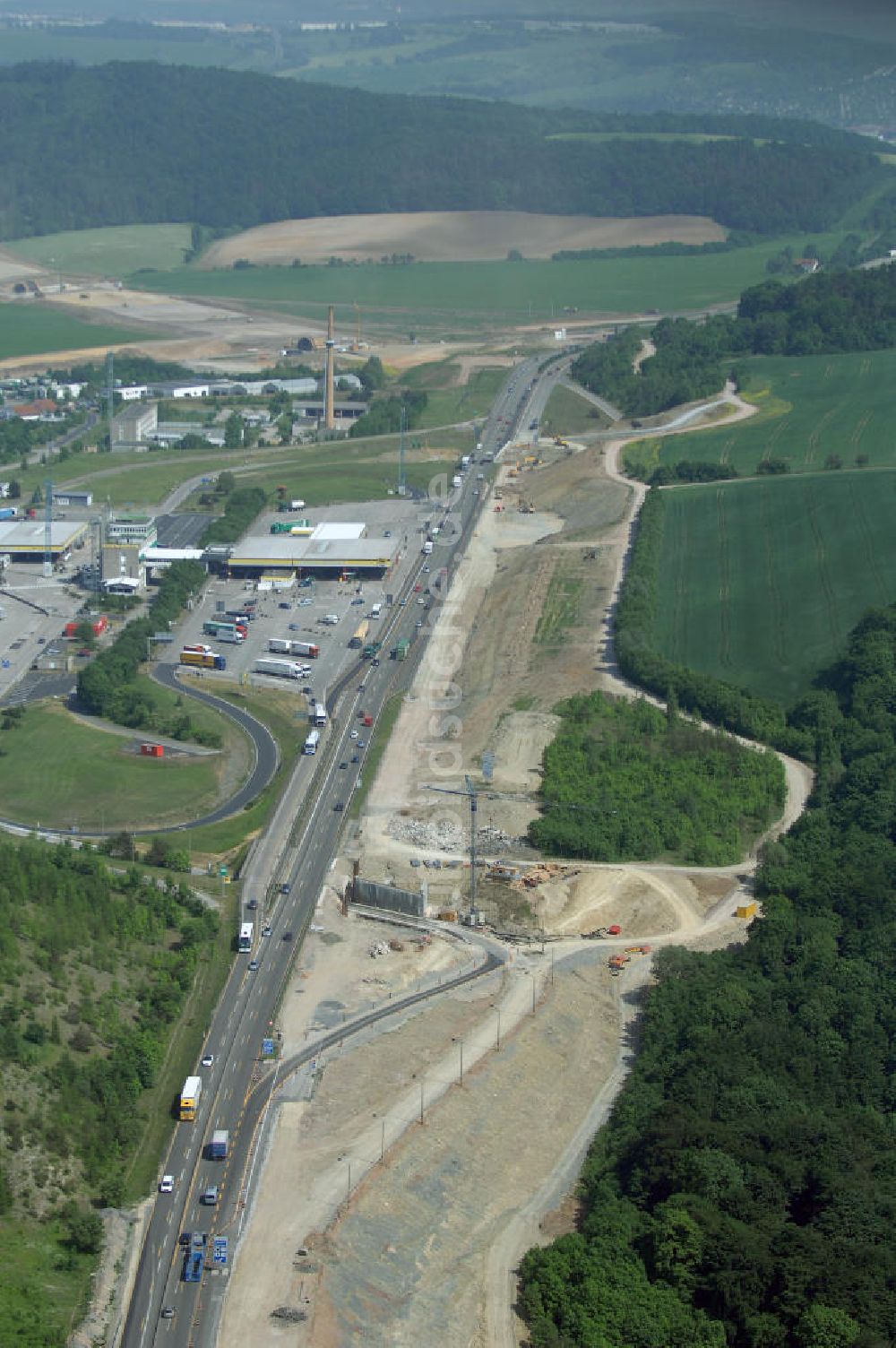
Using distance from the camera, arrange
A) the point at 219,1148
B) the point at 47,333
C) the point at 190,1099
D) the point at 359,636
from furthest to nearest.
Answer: the point at 47,333
the point at 359,636
the point at 190,1099
the point at 219,1148

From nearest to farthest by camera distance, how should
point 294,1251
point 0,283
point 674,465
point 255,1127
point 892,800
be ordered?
1. point 294,1251
2. point 255,1127
3. point 892,800
4. point 674,465
5. point 0,283

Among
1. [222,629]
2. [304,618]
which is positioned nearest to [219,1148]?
[222,629]

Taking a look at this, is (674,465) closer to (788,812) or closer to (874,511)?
(874,511)

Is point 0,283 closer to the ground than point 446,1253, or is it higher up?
closer to the ground

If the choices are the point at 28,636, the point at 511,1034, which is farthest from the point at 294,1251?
the point at 28,636

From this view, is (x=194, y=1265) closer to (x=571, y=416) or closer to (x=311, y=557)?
(x=311, y=557)

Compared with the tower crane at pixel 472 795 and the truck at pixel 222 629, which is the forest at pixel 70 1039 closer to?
the tower crane at pixel 472 795

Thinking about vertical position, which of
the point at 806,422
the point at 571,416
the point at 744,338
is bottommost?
the point at 571,416
